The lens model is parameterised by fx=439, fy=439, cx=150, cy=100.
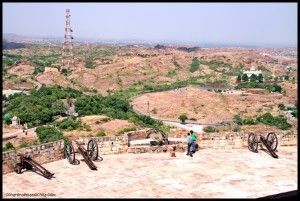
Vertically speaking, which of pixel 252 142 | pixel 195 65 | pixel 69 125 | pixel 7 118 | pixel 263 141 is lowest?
pixel 7 118

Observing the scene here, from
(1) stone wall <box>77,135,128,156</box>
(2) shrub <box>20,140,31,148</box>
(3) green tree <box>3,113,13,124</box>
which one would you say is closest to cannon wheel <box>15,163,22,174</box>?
(1) stone wall <box>77,135,128,156</box>

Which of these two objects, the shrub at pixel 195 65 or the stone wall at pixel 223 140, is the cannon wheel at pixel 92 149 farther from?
the shrub at pixel 195 65

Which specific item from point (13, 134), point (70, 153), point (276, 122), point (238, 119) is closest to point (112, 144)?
point (70, 153)

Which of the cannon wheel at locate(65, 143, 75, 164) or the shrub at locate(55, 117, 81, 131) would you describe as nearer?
the cannon wheel at locate(65, 143, 75, 164)

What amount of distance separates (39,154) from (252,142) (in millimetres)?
7047

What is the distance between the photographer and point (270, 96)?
6856cm

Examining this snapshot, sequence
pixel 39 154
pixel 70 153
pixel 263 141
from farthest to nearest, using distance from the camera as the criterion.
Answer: pixel 263 141 → pixel 70 153 → pixel 39 154

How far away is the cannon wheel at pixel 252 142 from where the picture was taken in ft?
48.9

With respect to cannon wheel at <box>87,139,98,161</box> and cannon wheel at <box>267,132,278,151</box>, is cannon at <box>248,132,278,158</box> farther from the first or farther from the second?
cannon wheel at <box>87,139,98,161</box>

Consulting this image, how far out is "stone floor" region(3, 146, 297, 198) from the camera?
10.8 meters

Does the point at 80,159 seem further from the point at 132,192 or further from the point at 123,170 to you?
the point at 132,192

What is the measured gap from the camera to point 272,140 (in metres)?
15.0

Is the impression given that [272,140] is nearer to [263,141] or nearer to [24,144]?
[263,141]

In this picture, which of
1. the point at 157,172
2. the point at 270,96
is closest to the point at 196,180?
the point at 157,172
